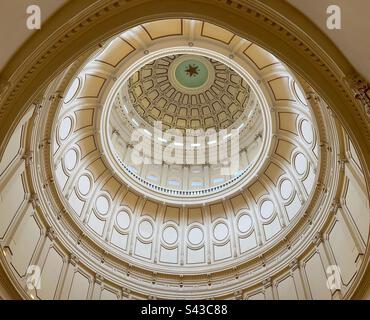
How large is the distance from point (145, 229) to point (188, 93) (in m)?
10.9

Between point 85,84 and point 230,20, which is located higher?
point 85,84

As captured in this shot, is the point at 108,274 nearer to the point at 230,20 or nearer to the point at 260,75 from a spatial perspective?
the point at 260,75

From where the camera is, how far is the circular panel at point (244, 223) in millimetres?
23094

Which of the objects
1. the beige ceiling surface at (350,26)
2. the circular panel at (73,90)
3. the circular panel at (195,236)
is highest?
the circular panel at (73,90)

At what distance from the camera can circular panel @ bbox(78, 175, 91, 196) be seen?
21398 mm

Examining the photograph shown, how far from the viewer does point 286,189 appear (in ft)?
70.8

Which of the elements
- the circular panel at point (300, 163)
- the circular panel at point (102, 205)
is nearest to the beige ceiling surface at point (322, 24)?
the circular panel at point (300, 163)

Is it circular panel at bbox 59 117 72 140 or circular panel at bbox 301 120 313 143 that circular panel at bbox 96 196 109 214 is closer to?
circular panel at bbox 59 117 72 140

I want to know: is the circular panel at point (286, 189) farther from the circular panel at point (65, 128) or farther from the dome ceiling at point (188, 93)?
the circular panel at point (65, 128)

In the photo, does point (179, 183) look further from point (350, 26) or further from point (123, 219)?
point (350, 26)

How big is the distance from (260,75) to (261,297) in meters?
10.5

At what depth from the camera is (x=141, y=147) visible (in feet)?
89.5

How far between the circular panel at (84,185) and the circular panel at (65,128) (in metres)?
2.84
